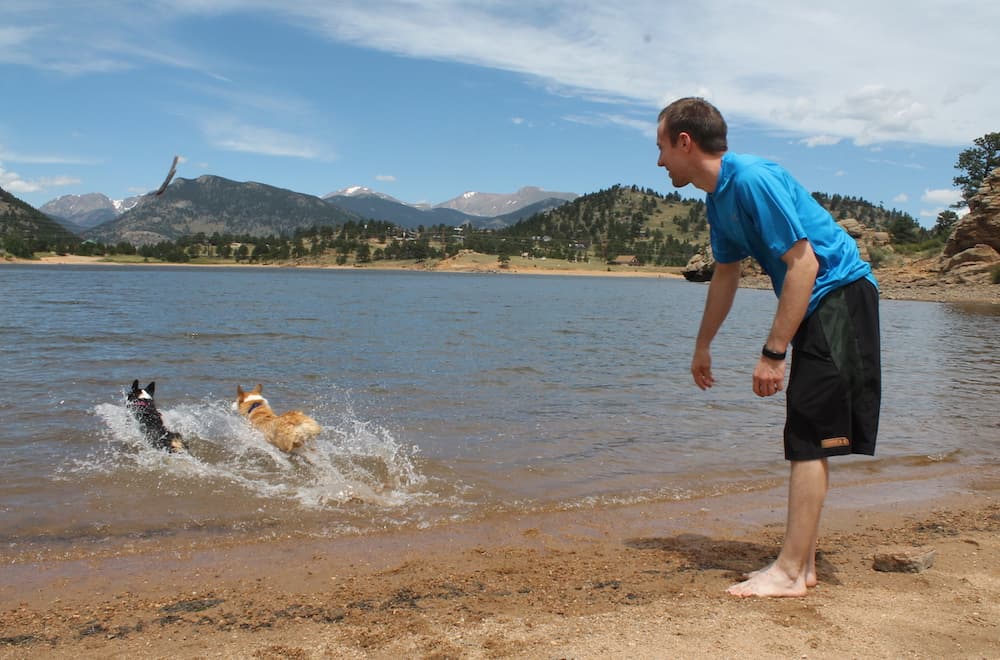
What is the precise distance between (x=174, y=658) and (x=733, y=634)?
269 cm

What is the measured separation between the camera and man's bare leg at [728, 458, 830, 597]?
373 cm

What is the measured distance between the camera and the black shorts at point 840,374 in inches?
142

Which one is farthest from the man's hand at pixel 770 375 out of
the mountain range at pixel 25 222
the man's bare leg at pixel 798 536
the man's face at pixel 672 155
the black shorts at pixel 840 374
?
the mountain range at pixel 25 222

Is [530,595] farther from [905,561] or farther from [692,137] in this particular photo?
[692,137]

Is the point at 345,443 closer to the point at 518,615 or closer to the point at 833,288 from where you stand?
the point at 518,615

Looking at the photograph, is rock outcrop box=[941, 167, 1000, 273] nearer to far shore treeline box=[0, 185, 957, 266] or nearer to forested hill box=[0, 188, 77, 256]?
far shore treeline box=[0, 185, 957, 266]

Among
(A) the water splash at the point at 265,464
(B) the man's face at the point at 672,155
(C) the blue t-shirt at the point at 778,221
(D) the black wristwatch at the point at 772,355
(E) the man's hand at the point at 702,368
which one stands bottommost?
(A) the water splash at the point at 265,464

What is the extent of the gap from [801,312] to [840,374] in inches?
16.6

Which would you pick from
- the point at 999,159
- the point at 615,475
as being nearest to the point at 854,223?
the point at 999,159

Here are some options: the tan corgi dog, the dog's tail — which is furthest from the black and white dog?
the dog's tail

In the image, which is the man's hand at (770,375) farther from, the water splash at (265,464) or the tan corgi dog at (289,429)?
the tan corgi dog at (289,429)

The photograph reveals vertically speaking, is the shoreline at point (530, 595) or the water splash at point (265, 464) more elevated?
the shoreline at point (530, 595)

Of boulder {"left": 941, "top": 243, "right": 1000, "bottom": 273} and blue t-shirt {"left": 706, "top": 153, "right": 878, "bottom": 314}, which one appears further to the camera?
boulder {"left": 941, "top": 243, "right": 1000, "bottom": 273}

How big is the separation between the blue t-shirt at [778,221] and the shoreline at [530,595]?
1.66m
